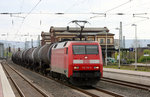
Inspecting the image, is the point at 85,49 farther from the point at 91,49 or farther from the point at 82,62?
the point at 82,62

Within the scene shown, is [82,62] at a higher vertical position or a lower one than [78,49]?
lower

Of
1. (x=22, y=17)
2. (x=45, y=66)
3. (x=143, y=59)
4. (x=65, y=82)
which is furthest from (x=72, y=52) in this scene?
(x=143, y=59)

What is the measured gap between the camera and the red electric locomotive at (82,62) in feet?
62.5

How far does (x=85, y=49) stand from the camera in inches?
779

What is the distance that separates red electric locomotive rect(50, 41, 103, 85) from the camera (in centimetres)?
1906

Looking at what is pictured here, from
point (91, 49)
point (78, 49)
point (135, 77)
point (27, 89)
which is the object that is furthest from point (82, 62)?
point (135, 77)

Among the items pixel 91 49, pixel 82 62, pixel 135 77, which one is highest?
pixel 91 49

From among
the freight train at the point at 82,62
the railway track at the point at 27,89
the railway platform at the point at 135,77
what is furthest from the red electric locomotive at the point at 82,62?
the railway platform at the point at 135,77

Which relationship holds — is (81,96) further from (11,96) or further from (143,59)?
(143,59)

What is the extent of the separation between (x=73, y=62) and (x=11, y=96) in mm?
5078

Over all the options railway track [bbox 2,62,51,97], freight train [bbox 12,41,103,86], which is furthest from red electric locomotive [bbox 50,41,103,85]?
railway track [bbox 2,62,51,97]

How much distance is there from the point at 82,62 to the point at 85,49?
3.27ft

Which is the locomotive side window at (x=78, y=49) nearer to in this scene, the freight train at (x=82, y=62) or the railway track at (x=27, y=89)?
the freight train at (x=82, y=62)

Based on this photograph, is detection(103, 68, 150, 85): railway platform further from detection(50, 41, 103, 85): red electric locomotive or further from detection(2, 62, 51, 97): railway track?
detection(2, 62, 51, 97): railway track
